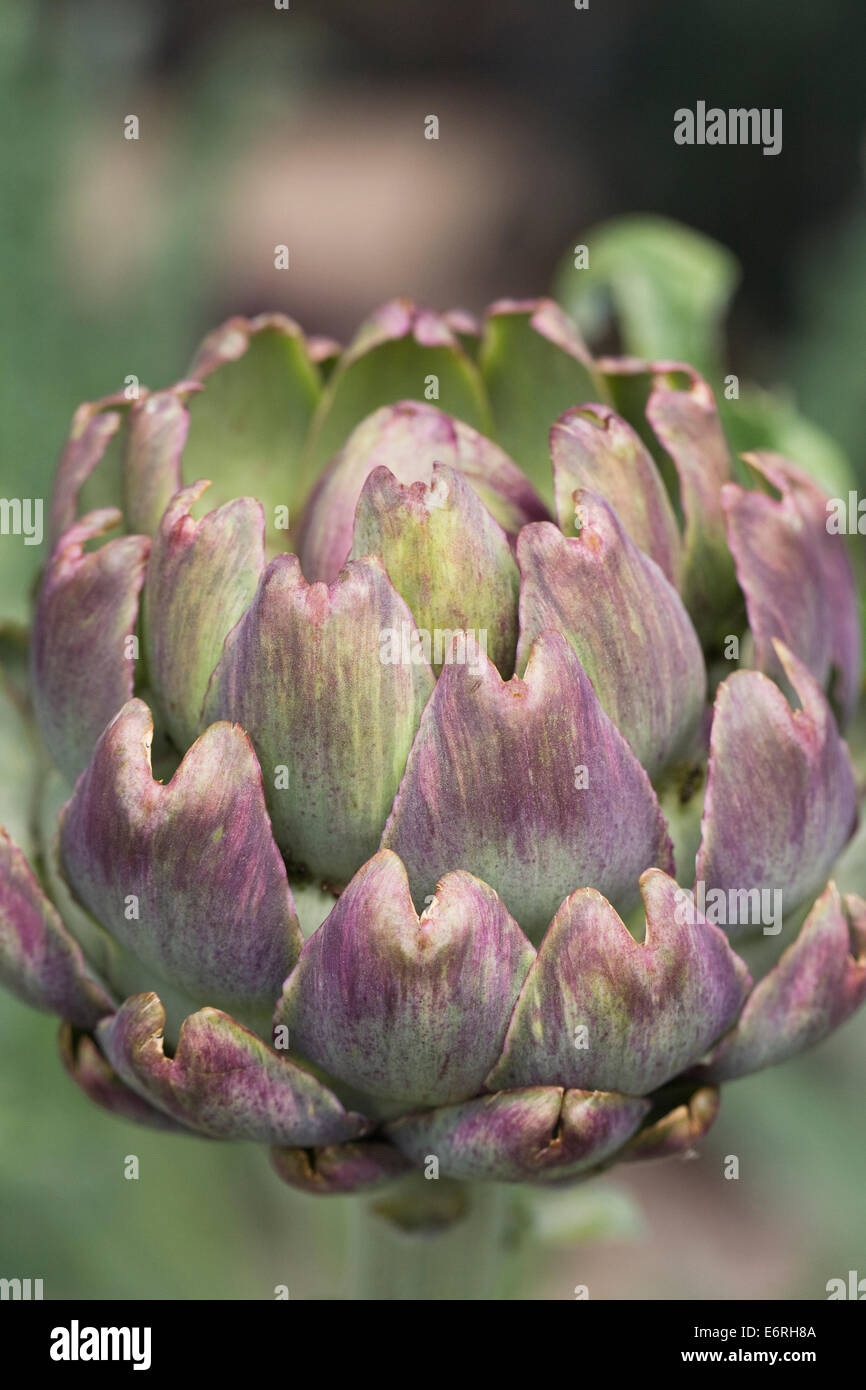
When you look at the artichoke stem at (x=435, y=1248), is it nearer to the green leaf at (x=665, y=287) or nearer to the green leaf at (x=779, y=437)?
the green leaf at (x=779, y=437)

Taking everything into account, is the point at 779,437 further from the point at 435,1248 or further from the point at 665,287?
the point at 435,1248

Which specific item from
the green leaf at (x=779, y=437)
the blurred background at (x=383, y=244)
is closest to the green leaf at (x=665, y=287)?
the green leaf at (x=779, y=437)

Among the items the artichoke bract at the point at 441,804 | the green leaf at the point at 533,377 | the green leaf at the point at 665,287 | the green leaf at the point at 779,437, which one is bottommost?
the artichoke bract at the point at 441,804

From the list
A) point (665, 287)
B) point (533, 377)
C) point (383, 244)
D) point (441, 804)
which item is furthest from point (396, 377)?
point (383, 244)

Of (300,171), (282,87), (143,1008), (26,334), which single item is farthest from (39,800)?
(300,171)

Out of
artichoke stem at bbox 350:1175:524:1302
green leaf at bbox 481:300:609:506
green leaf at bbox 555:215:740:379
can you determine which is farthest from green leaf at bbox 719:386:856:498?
artichoke stem at bbox 350:1175:524:1302

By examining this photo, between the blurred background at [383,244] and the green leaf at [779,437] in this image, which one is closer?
the green leaf at [779,437]
